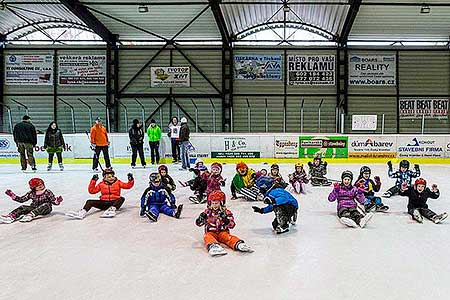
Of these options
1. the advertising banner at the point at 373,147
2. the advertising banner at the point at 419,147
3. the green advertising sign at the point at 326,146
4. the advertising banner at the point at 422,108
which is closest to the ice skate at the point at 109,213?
the green advertising sign at the point at 326,146

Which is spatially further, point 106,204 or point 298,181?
point 298,181

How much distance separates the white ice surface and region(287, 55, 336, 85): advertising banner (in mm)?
16248

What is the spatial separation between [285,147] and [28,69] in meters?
14.2

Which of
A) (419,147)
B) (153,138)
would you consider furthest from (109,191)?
(419,147)

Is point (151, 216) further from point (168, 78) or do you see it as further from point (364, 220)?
point (168, 78)

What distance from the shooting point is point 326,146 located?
17234 mm

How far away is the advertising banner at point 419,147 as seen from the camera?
17219 mm

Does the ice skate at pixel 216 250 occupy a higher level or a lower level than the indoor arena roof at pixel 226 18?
lower

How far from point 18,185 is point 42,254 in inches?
234

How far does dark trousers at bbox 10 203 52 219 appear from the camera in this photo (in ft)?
19.3

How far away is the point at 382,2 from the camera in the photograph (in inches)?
708

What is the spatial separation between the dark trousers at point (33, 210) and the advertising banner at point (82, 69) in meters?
17.0

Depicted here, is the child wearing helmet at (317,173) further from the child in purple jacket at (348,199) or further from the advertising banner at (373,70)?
the advertising banner at (373,70)

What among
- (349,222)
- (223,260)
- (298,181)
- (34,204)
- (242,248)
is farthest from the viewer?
(298,181)
